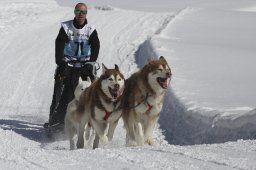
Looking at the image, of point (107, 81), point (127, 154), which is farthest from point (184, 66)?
point (127, 154)

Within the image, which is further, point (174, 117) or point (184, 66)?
point (184, 66)

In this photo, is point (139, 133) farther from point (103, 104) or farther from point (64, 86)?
point (64, 86)

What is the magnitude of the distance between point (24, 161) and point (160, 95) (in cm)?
278

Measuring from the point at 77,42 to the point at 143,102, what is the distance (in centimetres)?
152

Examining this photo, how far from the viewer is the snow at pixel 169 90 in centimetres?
554

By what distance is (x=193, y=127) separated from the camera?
Result: 8.60 metres

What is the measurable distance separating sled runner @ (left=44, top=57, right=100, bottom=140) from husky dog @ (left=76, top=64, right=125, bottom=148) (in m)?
0.82

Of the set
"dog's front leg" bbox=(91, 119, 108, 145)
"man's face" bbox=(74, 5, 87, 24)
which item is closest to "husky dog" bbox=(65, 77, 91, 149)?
"dog's front leg" bbox=(91, 119, 108, 145)

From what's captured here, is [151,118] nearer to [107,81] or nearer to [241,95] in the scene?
[107,81]

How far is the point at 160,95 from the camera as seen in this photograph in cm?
764

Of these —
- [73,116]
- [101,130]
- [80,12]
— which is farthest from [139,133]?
[80,12]

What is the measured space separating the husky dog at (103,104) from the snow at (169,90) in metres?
0.47

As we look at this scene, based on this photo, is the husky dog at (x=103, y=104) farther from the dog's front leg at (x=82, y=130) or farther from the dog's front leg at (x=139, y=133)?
the dog's front leg at (x=139, y=133)

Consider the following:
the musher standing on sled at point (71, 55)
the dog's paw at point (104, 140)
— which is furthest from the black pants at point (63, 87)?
the dog's paw at point (104, 140)
